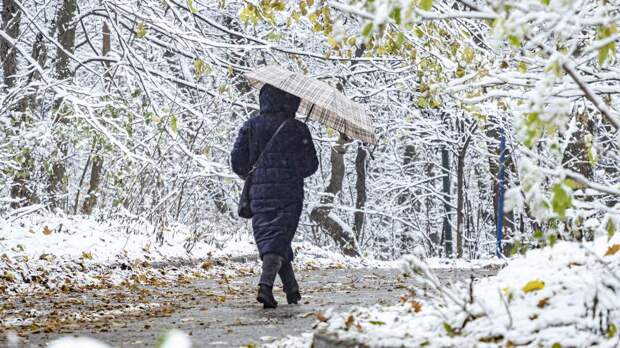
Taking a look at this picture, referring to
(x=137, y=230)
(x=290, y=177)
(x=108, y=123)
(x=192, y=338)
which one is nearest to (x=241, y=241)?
(x=137, y=230)

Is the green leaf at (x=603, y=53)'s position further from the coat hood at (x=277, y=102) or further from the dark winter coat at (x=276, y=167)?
the coat hood at (x=277, y=102)

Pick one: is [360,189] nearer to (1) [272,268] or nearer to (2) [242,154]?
(2) [242,154]

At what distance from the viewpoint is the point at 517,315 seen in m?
4.29

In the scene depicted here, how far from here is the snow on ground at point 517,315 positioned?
400 cm

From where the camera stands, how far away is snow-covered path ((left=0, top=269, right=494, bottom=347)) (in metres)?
6.34

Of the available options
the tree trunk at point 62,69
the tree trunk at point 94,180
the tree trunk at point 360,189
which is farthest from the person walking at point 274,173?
the tree trunk at point 360,189

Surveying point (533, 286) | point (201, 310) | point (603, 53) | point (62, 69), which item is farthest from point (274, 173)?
point (62, 69)

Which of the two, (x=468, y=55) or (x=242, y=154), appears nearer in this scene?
(x=242, y=154)

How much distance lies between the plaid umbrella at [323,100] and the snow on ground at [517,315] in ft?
10.5

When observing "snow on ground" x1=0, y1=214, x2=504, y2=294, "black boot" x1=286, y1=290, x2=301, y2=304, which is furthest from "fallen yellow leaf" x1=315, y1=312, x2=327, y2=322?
"snow on ground" x1=0, y1=214, x2=504, y2=294

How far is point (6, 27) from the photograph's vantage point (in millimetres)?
12523

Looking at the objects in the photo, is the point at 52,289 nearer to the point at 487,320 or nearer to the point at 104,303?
the point at 104,303

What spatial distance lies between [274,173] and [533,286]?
11.9ft

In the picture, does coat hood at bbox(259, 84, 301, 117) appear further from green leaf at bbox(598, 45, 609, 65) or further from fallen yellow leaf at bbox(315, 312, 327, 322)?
green leaf at bbox(598, 45, 609, 65)
